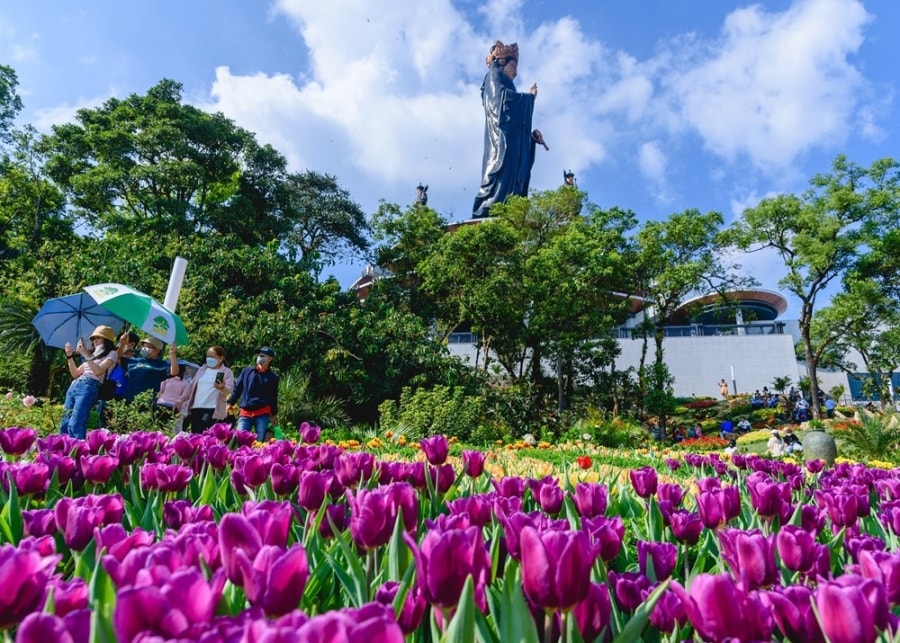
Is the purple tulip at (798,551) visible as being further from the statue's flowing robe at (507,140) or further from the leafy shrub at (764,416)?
the statue's flowing robe at (507,140)

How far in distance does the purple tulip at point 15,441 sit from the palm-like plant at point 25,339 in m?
10.9

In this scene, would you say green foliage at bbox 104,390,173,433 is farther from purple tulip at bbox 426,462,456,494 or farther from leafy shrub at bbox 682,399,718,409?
leafy shrub at bbox 682,399,718,409

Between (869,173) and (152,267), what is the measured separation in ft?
79.0

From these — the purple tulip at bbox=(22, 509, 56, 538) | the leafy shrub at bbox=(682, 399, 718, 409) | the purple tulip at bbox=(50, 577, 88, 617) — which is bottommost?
the purple tulip at bbox=(22, 509, 56, 538)

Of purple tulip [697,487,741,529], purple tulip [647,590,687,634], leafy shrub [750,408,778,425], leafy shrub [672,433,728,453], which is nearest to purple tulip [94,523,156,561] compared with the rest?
purple tulip [647,590,687,634]

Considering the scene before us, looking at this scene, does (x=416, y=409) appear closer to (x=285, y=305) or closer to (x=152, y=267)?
(x=285, y=305)

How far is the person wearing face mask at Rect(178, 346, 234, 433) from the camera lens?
636 centimetres

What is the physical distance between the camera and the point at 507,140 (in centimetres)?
3456

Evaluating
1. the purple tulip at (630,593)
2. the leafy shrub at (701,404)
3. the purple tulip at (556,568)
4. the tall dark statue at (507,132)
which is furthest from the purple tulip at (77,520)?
the tall dark statue at (507,132)

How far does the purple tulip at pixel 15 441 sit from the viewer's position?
2.32 m

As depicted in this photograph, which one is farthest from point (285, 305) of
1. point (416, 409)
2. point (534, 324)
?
point (534, 324)

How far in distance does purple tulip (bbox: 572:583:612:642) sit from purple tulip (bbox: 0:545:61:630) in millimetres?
771

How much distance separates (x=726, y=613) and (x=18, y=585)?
98 centimetres

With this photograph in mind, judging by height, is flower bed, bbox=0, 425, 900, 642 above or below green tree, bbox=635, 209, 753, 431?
below
